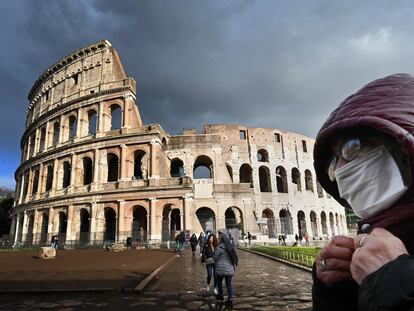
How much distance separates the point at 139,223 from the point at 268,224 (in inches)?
471

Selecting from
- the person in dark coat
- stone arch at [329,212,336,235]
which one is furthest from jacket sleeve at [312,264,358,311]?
stone arch at [329,212,336,235]

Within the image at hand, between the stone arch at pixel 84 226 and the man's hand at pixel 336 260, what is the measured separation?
27.5 metres

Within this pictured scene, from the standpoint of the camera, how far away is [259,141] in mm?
33312

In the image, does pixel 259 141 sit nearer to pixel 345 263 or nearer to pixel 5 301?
pixel 5 301

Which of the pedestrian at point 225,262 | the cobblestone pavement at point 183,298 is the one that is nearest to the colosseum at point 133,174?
the cobblestone pavement at point 183,298

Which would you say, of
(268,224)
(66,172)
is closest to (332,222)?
(268,224)

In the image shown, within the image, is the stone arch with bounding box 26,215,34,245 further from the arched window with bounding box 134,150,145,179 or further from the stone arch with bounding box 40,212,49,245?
the arched window with bounding box 134,150,145,179

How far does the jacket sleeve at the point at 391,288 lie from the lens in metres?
0.65

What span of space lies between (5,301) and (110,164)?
2512cm

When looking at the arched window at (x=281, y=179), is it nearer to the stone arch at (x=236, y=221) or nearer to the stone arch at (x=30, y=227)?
the stone arch at (x=236, y=221)

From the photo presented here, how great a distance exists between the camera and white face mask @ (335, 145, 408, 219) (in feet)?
2.93

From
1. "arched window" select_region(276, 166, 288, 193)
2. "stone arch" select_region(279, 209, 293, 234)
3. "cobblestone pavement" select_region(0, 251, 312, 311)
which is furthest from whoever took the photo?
"arched window" select_region(276, 166, 288, 193)

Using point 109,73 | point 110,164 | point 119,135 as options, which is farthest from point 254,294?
point 109,73

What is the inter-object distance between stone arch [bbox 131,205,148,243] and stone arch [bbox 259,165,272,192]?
13.1 metres
